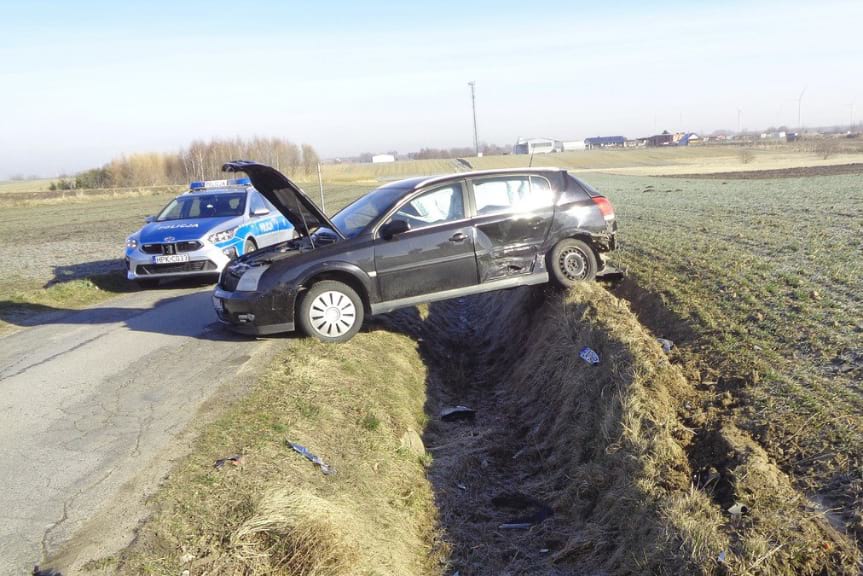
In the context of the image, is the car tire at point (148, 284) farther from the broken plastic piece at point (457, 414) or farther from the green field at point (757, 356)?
the broken plastic piece at point (457, 414)

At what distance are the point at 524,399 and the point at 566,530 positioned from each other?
2960 millimetres

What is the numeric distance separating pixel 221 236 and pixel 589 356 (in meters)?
7.01

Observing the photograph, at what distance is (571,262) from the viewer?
909cm

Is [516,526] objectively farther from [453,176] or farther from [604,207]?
[604,207]

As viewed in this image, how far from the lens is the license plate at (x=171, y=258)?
38.3ft

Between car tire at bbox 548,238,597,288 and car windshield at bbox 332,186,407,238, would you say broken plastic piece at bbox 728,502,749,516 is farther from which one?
car windshield at bbox 332,186,407,238

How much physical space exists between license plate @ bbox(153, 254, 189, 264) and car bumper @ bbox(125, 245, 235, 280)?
0.06ft

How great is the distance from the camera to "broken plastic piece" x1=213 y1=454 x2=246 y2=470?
495 cm

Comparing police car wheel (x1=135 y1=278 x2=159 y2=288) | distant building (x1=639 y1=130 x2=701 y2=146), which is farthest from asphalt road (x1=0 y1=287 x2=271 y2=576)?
distant building (x1=639 y1=130 x2=701 y2=146)

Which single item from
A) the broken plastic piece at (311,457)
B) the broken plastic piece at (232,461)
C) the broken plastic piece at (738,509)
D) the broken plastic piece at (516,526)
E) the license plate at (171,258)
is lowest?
the broken plastic piece at (516,526)

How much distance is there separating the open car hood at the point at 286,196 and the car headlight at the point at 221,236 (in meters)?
3.38

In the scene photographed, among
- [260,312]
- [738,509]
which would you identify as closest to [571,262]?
[260,312]

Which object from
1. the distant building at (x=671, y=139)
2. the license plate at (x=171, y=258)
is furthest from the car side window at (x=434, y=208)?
the distant building at (x=671, y=139)

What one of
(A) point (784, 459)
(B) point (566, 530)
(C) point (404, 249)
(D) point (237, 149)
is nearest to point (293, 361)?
(C) point (404, 249)
